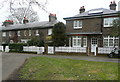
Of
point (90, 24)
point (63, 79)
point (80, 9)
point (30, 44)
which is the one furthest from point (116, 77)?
point (80, 9)

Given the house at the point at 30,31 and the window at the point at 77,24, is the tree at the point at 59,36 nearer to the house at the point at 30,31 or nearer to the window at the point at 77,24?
the window at the point at 77,24

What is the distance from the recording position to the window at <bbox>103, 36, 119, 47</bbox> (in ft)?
58.0

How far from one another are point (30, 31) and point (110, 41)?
18946 millimetres

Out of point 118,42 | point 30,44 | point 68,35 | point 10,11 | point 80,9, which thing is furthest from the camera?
point 80,9

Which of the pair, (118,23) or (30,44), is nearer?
(118,23)

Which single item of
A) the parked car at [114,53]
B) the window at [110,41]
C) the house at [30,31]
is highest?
the house at [30,31]

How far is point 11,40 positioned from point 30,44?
1319cm

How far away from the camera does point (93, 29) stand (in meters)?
19.7

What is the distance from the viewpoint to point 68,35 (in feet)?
68.7

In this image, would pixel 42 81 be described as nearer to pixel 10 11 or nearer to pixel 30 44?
pixel 10 11

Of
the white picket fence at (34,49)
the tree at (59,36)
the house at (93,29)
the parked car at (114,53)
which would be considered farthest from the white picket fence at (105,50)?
the white picket fence at (34,49)

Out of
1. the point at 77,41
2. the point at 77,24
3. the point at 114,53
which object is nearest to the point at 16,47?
the point at 77,41

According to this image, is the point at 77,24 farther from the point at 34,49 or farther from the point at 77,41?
the point at 34,49

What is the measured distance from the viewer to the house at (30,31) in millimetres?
27794
